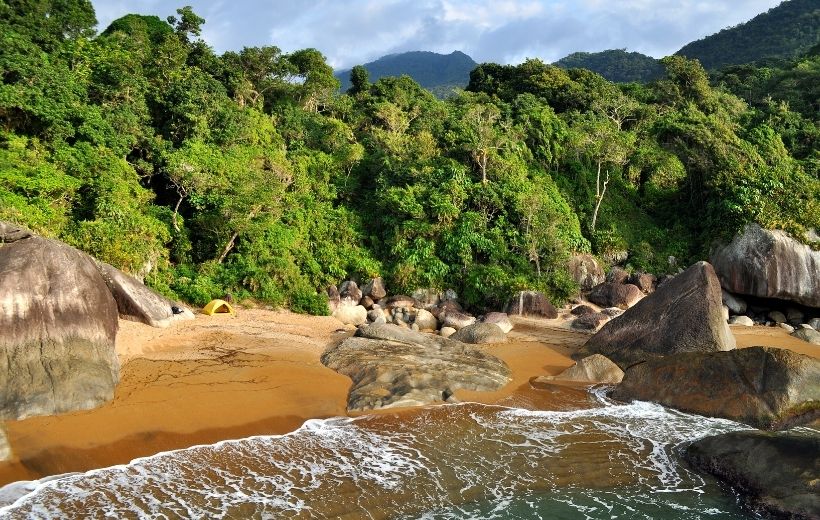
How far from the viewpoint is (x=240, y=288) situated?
19.4 metres

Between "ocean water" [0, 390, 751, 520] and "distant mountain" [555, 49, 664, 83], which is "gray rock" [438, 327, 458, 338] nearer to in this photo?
"ocean water" [0, 390, 751, 520]

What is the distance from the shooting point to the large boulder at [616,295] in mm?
22125

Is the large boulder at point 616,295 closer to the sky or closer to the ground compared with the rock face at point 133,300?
closer to the ground

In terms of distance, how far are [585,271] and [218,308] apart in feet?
51.7

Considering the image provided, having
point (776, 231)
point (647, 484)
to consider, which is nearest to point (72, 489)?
point (647, 484)

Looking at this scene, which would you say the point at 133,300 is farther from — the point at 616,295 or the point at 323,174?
the point at 616,295

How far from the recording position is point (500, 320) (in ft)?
63.2

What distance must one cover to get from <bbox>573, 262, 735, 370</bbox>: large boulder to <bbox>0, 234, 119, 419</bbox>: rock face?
40.7ft

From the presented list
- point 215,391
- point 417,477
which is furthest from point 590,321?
point 215,391

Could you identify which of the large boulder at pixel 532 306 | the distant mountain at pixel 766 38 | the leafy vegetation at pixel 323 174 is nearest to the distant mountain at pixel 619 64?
the distant mountain at pixel 766 38

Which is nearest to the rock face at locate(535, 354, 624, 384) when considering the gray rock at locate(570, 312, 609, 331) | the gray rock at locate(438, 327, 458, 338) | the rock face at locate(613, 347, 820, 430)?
the rock face at locate(613, 347, 820, 430)

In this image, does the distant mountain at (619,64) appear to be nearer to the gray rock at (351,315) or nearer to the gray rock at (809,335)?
the gray rock at (809,335)

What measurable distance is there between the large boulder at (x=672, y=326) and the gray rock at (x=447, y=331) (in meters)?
4.27

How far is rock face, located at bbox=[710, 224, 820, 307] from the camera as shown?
72.4ft
